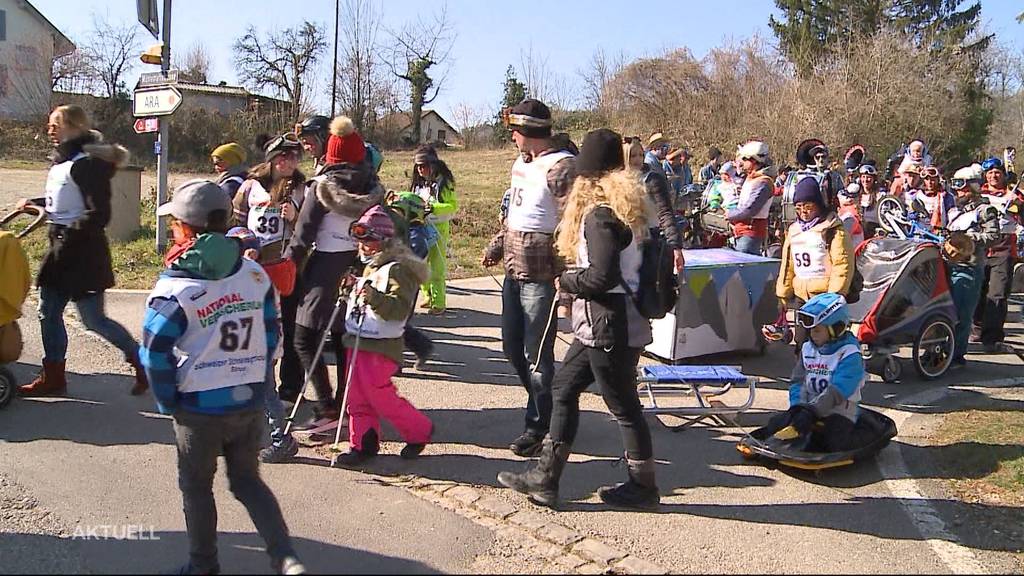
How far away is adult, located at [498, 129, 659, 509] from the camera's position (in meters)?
4.19

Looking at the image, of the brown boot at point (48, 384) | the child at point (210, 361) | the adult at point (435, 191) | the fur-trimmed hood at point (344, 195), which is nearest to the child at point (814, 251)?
the fur-trimmed hood at point (344, 195)

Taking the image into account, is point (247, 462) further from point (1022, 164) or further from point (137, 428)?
point (1022, 164)

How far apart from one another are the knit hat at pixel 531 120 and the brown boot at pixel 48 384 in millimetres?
3687

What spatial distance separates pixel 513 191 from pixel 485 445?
1.62 metres

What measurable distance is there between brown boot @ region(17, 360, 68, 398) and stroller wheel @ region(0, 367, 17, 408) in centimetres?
20

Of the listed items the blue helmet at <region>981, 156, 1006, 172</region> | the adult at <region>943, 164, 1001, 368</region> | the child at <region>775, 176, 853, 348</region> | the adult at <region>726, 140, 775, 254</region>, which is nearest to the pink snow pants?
the child at <region>775, 176, 853, 348</region>

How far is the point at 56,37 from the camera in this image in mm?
40812

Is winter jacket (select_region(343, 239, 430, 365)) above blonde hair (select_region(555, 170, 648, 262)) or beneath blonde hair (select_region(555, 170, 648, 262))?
beneath

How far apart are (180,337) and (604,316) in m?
1.96

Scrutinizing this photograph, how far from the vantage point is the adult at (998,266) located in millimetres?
8578

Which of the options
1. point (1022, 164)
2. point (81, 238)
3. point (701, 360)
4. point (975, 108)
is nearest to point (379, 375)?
point (81, 238)

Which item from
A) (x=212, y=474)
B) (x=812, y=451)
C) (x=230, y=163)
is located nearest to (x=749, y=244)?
(x=812, y=451)

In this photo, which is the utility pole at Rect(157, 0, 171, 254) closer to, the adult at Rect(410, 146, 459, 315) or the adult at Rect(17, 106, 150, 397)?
the adult at Rect(410, 146, 459, 315)

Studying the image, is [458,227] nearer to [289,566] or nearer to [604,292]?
[604,292]
